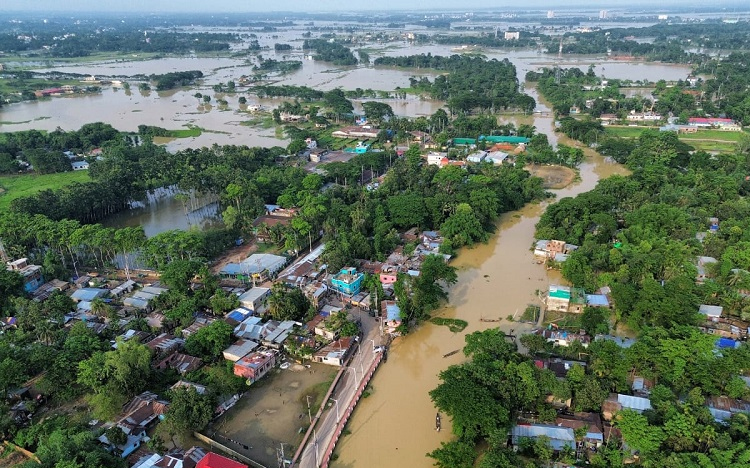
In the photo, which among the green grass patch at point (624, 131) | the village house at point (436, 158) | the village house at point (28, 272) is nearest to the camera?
the village house at point (28, 272)

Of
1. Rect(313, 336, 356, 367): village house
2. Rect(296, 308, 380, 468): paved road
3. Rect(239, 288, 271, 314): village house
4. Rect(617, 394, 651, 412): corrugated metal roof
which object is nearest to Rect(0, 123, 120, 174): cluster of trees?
Rect(239, 288, 271, 314): village house

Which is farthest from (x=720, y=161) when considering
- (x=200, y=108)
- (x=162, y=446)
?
(x=200, y=108)

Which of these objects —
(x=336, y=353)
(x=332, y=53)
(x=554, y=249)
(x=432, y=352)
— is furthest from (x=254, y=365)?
(x=332, y=53)

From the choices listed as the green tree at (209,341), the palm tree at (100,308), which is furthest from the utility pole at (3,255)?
the green tree at (209,341)

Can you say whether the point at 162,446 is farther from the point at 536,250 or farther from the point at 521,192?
→ the point at 521,192

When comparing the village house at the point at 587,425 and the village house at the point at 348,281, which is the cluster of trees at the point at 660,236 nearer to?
the village house at the point at 587,425

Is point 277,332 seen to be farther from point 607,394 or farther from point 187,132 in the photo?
point 187,132
